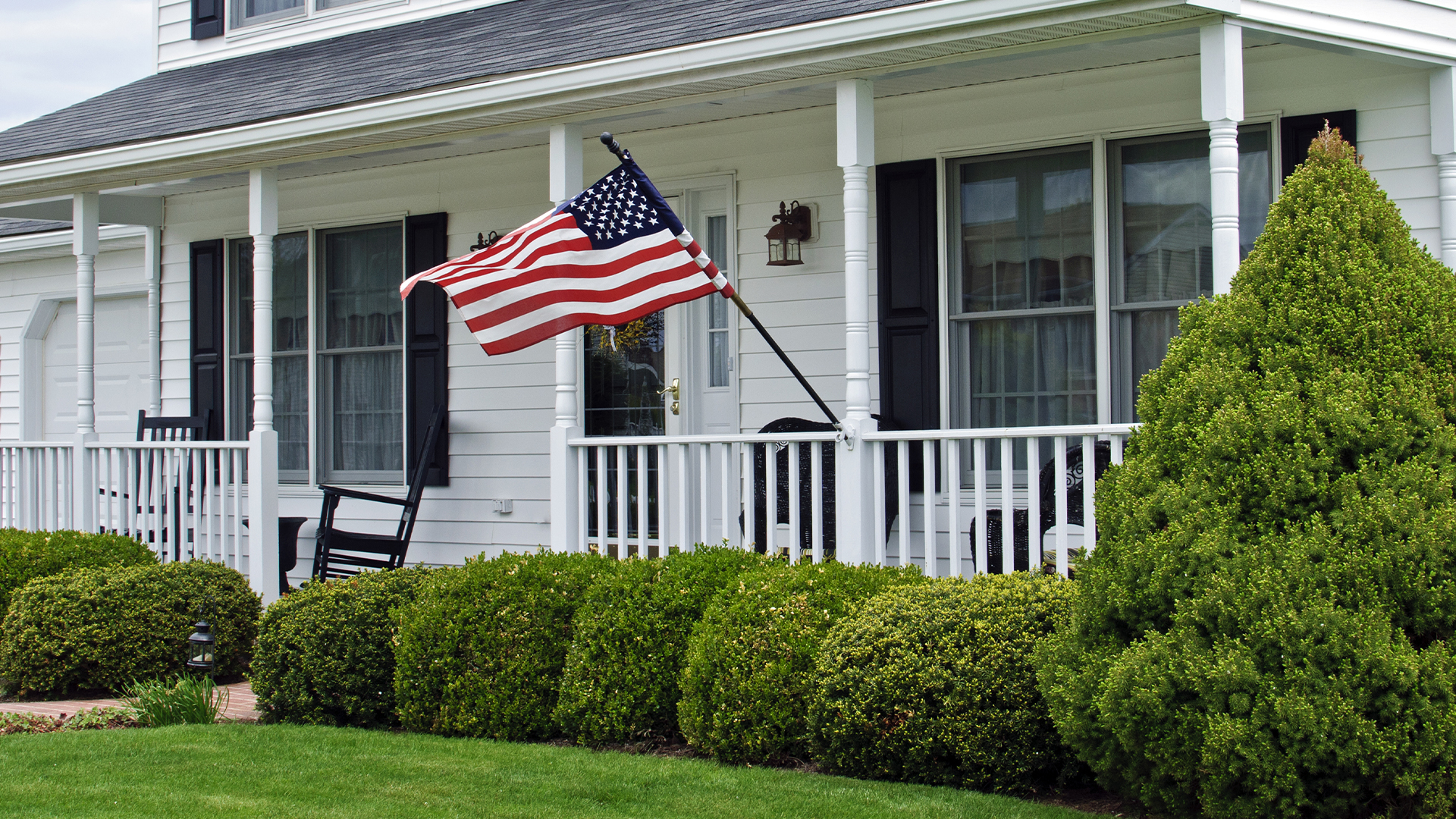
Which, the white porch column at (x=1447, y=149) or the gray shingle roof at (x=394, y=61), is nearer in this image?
the white porch column at (x=1447, y=149)

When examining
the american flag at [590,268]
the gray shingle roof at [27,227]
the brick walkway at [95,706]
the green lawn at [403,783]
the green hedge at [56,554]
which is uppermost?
the gray shingle roof at [27,227]

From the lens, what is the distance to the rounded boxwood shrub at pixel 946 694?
438 centimetres

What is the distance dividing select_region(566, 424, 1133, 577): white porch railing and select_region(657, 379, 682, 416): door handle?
0.74 meters

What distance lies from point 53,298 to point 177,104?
4040 millimetres

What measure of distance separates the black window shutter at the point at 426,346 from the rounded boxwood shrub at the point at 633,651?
138 inches

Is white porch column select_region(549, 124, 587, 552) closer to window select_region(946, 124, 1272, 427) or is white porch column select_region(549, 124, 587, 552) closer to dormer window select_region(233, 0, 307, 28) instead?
window select_region(946, 124, 1272, 427)

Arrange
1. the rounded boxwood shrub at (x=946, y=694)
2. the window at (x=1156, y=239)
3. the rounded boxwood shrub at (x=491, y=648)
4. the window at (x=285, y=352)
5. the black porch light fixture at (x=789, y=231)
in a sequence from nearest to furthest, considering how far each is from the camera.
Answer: the rounded boxwood shrub at (x=946, y=694) → the rounded boxwood shrub at (x=491, y=648) → the window at (x=1156, y=239) → the black porch light fixture at (x=789, y=231) → the window at (x=285, y=352)

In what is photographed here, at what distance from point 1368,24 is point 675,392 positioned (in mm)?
4069

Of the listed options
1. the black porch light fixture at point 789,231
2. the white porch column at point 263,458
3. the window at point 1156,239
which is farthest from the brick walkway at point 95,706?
the window at point 1156,239

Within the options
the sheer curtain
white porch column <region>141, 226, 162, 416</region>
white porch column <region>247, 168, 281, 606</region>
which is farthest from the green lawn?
white porch column <region>141, 226, 162, 416</region>

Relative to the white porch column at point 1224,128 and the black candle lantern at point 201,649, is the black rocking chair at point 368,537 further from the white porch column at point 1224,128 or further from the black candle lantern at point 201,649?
the white porch column at point 1224,128

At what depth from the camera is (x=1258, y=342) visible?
3826 mm

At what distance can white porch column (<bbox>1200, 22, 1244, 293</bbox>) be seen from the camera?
5242mm

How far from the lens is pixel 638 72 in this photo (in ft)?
20.8
